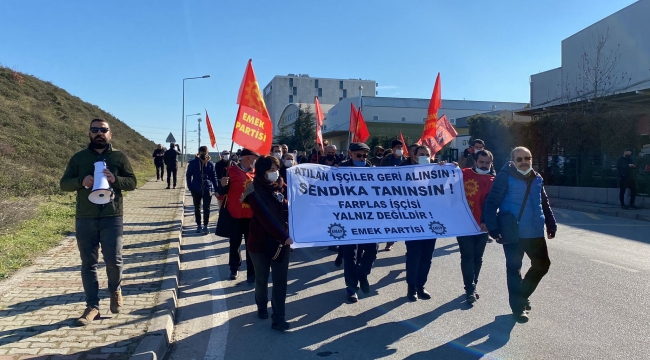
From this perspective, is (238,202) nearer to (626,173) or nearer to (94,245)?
(94,245)

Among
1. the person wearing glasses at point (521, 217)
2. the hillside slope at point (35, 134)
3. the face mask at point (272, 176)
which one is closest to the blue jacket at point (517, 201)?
the person wearing glasses at point (521, 217)

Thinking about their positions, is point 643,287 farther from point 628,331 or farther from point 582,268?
point 628,331

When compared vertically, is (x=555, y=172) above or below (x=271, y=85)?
below

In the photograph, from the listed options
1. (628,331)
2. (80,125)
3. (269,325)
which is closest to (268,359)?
(269,325)

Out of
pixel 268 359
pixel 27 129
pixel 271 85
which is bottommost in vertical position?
pixel 268 359

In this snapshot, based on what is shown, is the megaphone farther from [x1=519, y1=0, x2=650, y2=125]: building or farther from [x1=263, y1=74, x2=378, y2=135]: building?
[x1=263, y1=74, x2=378, y2=135]: building

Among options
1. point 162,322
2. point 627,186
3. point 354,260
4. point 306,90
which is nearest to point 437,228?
point 354,260

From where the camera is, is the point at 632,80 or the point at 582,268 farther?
the point at 632,80

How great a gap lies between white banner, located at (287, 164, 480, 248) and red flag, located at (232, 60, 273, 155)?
1376 millimetres

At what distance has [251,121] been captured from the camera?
691 cm

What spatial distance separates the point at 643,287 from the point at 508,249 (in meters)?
2.74

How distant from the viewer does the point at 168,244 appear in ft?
30.7

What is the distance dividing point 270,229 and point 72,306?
2.42 meters

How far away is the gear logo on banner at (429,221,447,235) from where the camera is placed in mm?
5965
